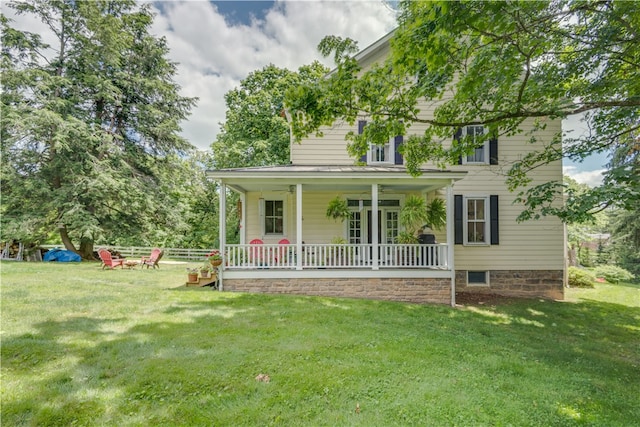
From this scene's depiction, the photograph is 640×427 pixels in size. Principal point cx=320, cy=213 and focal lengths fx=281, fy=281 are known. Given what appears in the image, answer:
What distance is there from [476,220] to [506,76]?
5.87 meters

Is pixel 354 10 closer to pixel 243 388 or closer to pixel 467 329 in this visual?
pixel 467 329

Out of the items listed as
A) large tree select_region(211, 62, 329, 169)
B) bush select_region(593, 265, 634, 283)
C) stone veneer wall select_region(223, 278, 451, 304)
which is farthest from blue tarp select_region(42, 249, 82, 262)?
bush select_region(593, 265, 634, 283)

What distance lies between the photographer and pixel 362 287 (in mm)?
7805

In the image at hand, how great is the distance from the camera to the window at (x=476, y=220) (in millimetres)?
9688

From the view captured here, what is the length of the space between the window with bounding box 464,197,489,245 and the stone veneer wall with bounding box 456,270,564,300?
3.84 feet

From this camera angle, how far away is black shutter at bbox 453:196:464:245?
31.5ft

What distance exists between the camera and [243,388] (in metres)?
3.09

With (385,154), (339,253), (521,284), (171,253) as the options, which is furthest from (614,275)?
(171,253)

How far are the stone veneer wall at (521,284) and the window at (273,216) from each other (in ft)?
21.1

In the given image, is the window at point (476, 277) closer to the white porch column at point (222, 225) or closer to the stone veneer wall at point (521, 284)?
the stone veneer wall at point (521, 284)

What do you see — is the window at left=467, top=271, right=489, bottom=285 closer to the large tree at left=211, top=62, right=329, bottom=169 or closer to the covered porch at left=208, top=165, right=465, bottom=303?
the covered porch at left=208, top=165, right=465, bottom=303

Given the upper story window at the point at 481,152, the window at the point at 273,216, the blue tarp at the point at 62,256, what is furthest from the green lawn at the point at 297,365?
the blue tarp at the point at 62,256

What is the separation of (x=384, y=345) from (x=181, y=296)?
5.21 meters

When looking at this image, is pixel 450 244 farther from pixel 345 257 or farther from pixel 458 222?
pixel 345 257
